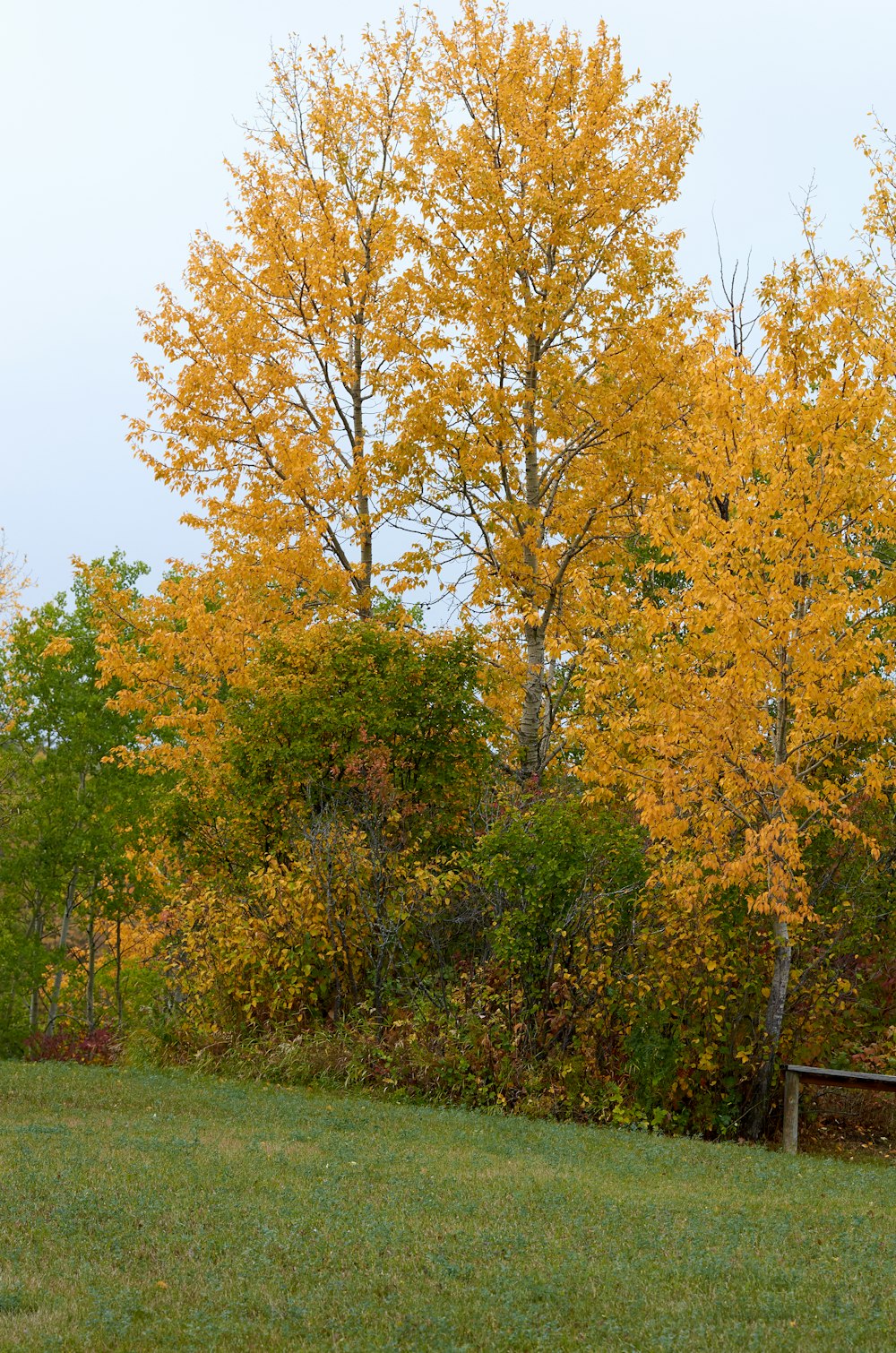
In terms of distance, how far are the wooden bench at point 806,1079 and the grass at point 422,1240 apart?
565 mm

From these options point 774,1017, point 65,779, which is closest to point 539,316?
point 774,1017

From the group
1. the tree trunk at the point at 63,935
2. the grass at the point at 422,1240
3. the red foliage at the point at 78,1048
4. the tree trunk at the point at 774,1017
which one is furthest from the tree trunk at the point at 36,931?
the tree trunk at the point at 774,1017

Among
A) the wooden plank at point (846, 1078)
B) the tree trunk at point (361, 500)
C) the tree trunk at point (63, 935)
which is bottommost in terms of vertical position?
the tree trunk at point (63, 935)

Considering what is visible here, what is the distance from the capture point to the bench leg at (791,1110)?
903 centimetres

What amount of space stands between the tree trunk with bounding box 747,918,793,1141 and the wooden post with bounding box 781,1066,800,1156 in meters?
0.27

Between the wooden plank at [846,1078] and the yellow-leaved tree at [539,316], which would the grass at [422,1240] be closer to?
the wooden plank at [846,1078]

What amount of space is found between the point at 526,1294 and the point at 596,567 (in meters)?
11.5

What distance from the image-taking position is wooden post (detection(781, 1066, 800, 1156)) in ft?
29.6

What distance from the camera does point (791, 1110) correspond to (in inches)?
358

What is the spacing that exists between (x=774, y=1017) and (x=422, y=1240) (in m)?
4.75

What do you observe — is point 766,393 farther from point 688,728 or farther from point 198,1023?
point 198,1023

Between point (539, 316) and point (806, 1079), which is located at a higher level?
point (539, 316)

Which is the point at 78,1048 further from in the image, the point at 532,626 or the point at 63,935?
the point at 63,935

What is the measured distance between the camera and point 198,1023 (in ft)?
39.0
